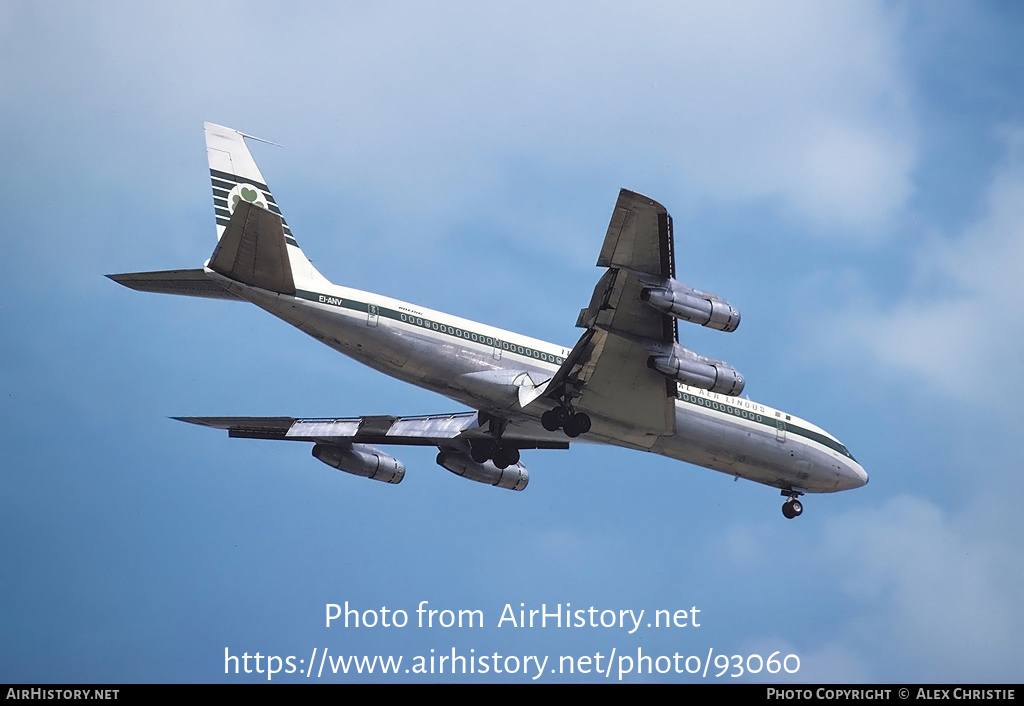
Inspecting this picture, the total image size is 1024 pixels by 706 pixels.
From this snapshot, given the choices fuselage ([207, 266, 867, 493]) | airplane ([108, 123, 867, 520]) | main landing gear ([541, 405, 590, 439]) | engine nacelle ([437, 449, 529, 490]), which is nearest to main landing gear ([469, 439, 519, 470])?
airplane ([108, 123, 867, 520])

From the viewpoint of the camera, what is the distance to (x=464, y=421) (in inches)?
1366

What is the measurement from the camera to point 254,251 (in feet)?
88.2

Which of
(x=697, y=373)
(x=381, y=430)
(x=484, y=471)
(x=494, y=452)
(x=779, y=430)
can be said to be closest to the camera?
(x=697, y=373)

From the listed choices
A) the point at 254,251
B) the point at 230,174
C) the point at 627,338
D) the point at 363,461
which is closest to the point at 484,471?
the point at 363,461

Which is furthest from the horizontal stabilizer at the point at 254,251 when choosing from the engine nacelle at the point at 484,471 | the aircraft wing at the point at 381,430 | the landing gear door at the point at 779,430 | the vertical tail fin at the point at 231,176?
the landing gear door at the point at 779,430

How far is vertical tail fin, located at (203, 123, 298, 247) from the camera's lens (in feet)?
102

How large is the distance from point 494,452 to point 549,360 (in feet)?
14.3

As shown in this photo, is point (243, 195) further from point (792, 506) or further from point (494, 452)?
point (792, 506)

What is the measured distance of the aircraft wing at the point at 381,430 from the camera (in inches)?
1358

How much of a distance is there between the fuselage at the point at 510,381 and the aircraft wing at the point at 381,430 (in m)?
0.73
